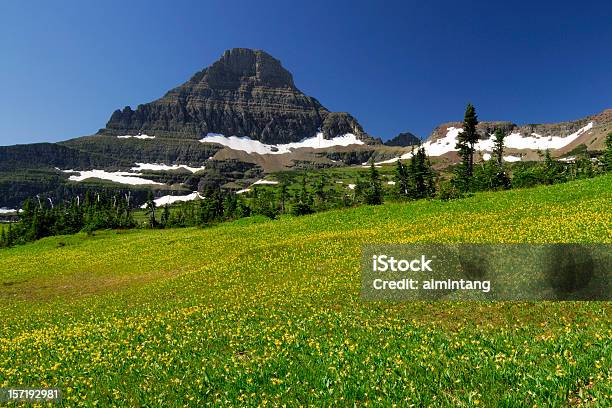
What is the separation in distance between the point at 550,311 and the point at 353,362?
760cm

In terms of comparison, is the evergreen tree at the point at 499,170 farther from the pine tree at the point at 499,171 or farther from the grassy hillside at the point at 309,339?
the grassy hillside at the point at 309,339

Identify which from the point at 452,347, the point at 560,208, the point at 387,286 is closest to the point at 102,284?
the point at 387,286

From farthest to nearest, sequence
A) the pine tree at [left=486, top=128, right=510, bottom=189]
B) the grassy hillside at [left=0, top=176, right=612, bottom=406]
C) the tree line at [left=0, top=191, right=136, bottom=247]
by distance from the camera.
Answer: the tree line at [left=0, top=191, right=136, bottom=247] → the pine tree at [left=486, top=128, right=510, bottom=189] → the grassy hillside at [left=0, top=176, right=612, bottom=406]

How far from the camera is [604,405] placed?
689 cm

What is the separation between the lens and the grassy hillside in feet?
28.8

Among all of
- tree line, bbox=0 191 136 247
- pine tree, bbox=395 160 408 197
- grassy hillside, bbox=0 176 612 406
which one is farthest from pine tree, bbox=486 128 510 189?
tree line, bbox=0 191 136 247

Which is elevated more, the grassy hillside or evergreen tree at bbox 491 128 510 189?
evergreen tree at bbox 491 128 510 189

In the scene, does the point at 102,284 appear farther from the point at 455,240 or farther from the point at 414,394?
the point at 414,394

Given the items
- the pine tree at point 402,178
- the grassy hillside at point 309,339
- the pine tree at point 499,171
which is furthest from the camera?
the pine tree at point 402,178

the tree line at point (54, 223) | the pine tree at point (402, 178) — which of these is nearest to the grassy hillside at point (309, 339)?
the pine tree at point (402, 178)

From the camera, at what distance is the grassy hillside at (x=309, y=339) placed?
28.8 ft

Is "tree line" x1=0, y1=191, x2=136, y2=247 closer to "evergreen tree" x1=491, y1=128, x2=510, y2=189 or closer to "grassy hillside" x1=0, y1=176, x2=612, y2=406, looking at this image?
"grassy hillside" x1=0, y1=176, x2=612, y2=406

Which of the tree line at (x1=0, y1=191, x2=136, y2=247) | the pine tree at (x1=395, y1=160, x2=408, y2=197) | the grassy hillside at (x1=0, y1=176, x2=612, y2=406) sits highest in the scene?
the pine tree at (x1=395, y1=160, x2=408, y2=197)

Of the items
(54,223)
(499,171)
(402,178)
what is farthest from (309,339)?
(54,223)
